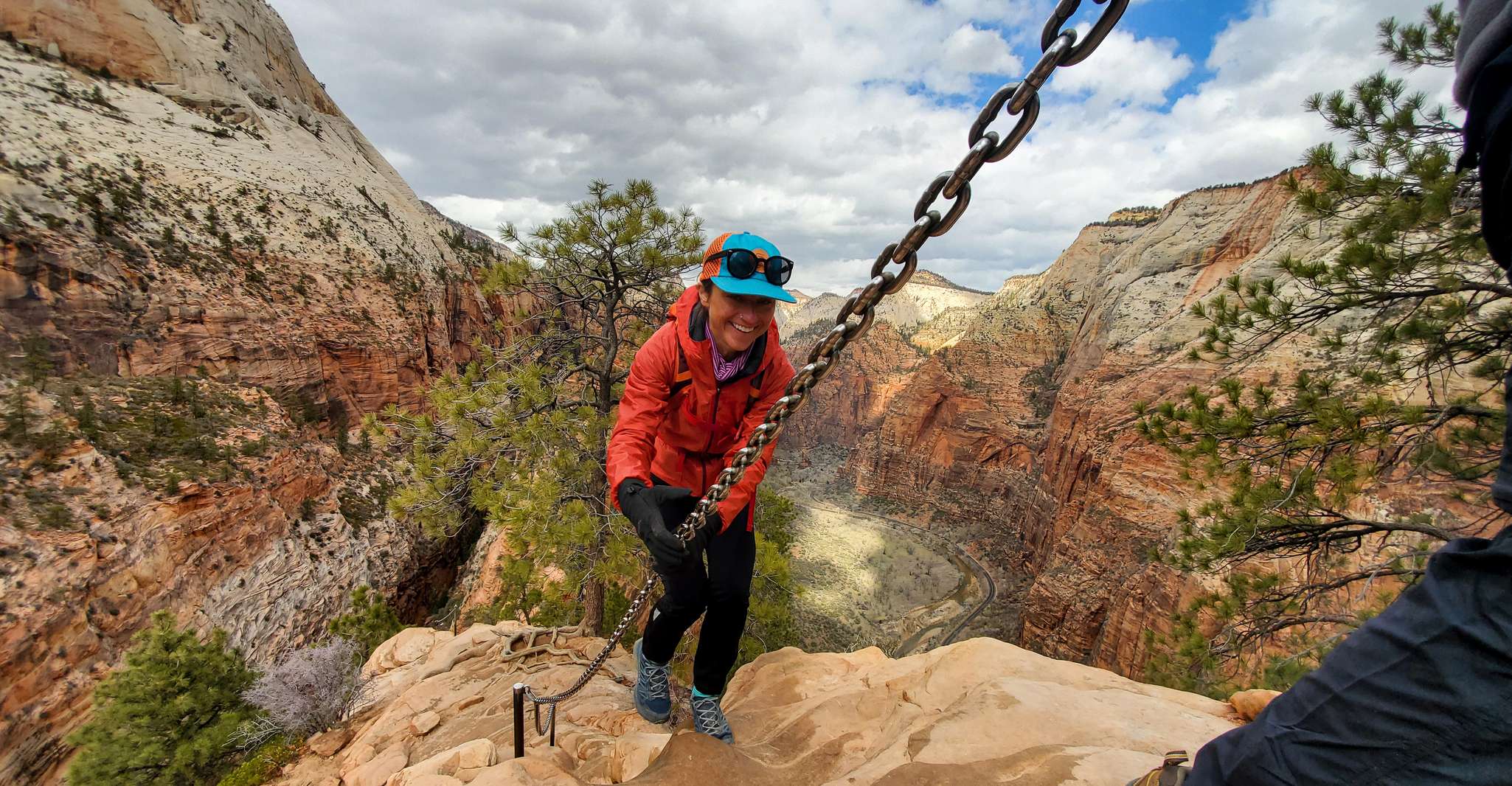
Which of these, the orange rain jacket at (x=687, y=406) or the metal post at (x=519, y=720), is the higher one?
the orange rain jacket at (x=687, y=406)

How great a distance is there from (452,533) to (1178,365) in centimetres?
2102

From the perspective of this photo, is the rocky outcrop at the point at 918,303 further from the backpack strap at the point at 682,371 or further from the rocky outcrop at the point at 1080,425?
the backpack strap at the point at 682,371

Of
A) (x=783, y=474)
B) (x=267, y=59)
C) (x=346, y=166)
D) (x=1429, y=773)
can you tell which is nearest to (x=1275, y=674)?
(x=1429, y=773)

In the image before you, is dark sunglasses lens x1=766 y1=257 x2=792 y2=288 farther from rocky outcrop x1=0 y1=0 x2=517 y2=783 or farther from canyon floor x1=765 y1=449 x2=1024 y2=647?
canyon floor x1=765 y1=449 x2=1024 y2=647

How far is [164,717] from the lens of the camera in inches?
250

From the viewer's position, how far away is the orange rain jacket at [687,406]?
9.66 feet

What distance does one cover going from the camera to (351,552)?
1332 centimetres

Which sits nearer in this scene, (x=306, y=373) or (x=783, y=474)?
(x=306, y=373)

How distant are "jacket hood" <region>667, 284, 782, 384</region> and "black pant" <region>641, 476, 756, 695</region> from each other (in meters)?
0.86

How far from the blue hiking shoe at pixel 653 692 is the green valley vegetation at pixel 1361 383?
4688 mm

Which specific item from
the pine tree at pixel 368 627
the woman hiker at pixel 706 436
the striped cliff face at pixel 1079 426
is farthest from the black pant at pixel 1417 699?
the pine tree at pixel 368 627

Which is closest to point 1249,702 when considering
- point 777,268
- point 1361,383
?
point 1361,383

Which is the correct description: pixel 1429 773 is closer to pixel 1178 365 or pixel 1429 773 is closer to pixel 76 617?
pixel 76 617

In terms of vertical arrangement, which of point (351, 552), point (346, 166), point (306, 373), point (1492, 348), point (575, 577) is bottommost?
point (351, 552)
